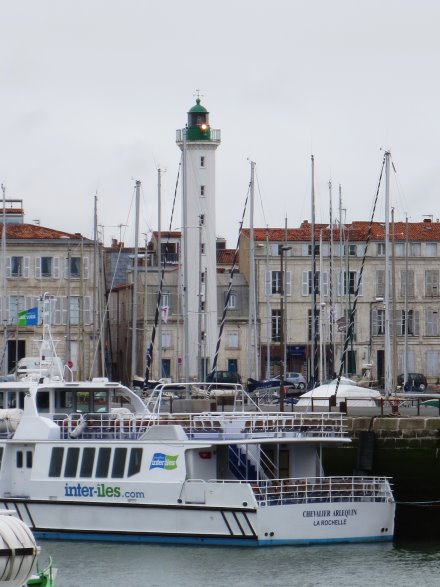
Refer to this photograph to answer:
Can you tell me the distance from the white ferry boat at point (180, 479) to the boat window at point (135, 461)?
0.07ft

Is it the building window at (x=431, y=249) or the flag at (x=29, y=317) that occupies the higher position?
the building window at (x=431, y=249)

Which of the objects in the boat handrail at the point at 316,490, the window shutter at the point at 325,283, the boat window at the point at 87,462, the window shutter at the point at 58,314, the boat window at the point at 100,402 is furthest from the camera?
the window shutter at the point at 325,283

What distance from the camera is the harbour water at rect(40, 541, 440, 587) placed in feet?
108

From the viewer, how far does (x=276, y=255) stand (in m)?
91.4

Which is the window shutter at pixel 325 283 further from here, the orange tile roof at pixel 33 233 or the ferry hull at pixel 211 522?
the ferry hull at pixel 211 522

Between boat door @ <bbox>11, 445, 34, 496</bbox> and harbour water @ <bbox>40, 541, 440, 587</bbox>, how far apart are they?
157 centimetres

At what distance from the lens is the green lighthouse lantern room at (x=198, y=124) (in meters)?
79.7

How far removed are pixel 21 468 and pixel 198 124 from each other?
144 ft

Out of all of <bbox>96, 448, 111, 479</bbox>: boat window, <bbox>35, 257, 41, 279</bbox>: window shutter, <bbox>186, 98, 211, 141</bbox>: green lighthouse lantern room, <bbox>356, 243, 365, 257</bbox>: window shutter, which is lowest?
<bbox>96, 448, 111, 479</bbox>: boat window

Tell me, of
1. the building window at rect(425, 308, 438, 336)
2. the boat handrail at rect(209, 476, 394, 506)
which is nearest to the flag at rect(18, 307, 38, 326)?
the boat handrail at rect(209, 476, 394, 506)

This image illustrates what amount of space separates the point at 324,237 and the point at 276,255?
338 cm

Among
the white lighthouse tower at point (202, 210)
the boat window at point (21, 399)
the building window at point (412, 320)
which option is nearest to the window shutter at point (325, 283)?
the building window at point (412, 320)

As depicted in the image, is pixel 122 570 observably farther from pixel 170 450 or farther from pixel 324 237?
pixel 324 237

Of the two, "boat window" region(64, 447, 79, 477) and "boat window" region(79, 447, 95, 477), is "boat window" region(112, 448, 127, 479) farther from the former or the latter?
"boat window" region(64, 447, 79, 477)
